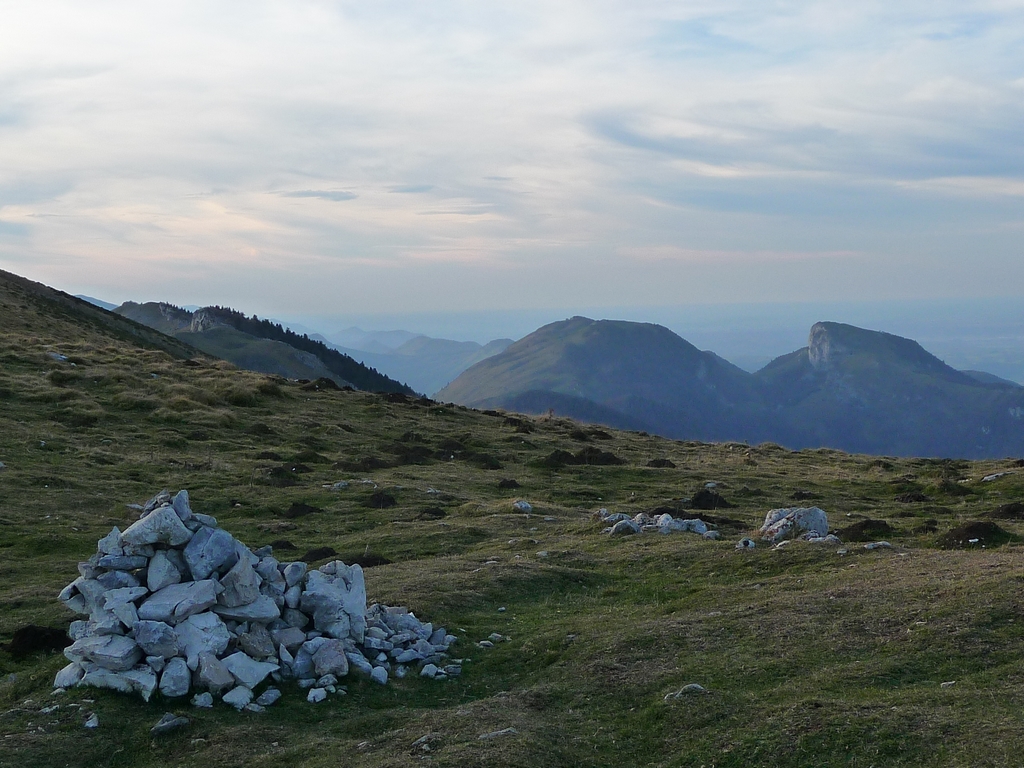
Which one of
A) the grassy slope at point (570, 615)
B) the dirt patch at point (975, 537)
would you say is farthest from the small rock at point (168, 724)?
the dirt patch at point (975, 537)

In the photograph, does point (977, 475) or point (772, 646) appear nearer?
point (772, 646)

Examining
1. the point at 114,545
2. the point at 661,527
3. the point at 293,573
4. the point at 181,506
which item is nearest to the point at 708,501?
the point at 661,527

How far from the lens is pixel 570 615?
18531 millimetres

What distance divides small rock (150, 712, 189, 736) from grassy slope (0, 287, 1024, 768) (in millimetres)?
173

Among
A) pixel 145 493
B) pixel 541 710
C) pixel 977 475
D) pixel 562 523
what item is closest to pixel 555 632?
pixel 541 710

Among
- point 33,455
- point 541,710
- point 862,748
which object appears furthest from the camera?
point 33,455

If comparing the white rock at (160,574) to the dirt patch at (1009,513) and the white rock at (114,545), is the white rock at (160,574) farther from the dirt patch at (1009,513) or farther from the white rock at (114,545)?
the dirt patch at (1009,513)

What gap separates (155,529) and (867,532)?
1952cm

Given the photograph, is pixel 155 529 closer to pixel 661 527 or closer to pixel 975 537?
pixel 661 527

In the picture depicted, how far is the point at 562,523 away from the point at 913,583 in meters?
13.8

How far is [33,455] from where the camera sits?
109ft

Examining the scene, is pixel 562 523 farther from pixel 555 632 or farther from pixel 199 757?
pixel 199 757

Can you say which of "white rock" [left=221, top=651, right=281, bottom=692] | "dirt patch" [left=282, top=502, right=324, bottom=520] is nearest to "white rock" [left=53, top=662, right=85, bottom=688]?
"white rock" [left=221, top=651, right=281, bottom=692]

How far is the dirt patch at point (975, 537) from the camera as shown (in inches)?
895
